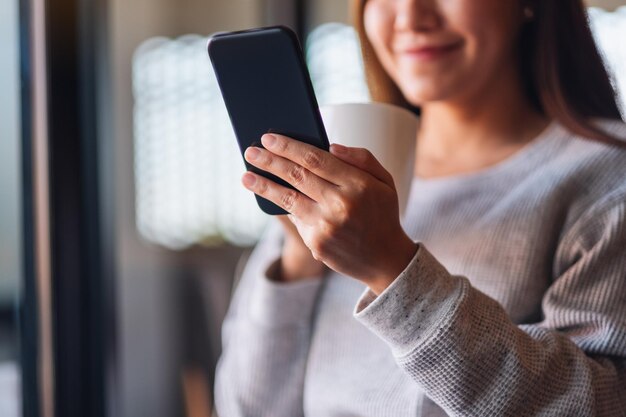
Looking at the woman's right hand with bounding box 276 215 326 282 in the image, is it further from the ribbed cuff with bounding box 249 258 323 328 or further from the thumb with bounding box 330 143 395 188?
the thumb with bounding box 330 143 395 188

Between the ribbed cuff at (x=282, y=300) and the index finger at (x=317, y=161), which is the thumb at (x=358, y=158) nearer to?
the index finger at (x=317, y=161)

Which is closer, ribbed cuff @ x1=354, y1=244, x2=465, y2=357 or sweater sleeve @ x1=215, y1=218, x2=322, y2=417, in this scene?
ribbed cuff @ x1=354, y1=244, x2=465, y2=357

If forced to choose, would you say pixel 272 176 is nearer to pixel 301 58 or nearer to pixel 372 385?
pixel 301 58

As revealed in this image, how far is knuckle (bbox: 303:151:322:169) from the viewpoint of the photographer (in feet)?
1.86

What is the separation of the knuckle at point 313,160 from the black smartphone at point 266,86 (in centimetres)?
2

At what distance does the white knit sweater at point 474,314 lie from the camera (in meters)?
0.60

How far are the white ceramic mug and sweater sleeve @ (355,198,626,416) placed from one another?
0.54 feet

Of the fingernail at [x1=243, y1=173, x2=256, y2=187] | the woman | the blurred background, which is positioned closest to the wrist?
the woman

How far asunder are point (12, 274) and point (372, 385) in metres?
0.59

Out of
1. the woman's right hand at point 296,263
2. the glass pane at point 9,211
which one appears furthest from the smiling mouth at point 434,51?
the glass pane at point 9,211

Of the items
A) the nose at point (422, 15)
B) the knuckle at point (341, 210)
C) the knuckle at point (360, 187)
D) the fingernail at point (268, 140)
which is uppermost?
the nose at point (422, 15)

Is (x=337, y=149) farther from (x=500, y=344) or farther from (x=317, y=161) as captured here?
(x=500, y=344)

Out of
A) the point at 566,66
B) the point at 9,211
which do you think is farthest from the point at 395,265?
the point at 9,211

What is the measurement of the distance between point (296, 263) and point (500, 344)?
12.4 inches
